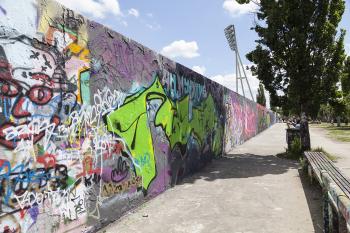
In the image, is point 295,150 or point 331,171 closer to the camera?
point 331,171

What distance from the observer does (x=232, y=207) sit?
20.4ft

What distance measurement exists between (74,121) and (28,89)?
0.87 m

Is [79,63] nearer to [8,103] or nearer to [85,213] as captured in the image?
[8,103]

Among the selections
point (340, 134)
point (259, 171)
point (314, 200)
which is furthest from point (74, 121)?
point (340, 134)

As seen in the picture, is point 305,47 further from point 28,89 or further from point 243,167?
point 28,89

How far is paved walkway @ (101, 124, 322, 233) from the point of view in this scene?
5.20 meters

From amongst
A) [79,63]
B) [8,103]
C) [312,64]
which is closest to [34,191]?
[8,103]

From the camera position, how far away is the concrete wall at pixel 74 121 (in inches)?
142

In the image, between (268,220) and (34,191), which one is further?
(268,220)

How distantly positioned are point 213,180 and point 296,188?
184 centimetres

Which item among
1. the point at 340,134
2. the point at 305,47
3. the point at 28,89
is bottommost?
the point at 340,134

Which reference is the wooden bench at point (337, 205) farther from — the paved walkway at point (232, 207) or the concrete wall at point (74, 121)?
the concrete wall at point (74, 121)

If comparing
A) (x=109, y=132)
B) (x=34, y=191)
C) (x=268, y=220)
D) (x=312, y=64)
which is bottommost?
(x=268, y=220)

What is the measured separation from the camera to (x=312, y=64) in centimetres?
1307
